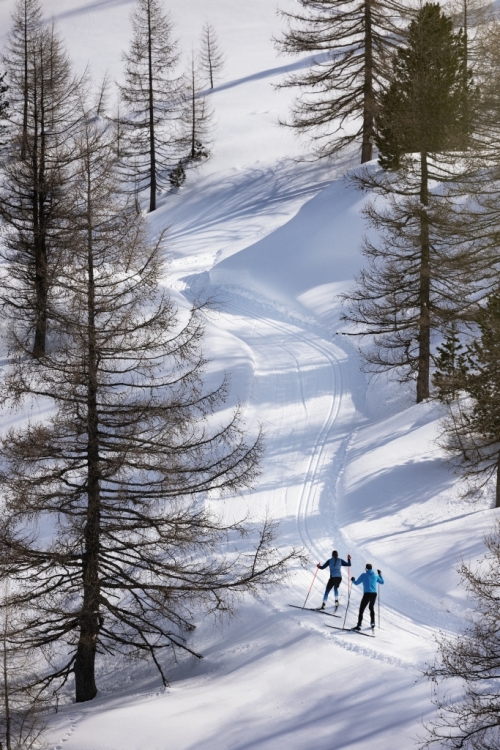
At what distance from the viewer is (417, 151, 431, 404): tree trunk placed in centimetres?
1903

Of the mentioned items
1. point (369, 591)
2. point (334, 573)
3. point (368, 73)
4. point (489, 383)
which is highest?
point (368, 73)

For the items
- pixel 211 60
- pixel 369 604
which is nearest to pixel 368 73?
pixel 369 604

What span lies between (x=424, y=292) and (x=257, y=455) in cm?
921

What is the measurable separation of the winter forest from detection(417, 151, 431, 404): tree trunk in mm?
94

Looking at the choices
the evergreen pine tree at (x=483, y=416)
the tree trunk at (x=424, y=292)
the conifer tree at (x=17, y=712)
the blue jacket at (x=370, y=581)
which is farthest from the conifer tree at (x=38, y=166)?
the evergreen pine tree at (x=483, y=416)

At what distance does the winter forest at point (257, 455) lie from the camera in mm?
10664

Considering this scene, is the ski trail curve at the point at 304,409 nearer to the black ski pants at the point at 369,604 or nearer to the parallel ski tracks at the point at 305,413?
the parallel ski tracks at the point at 305,413

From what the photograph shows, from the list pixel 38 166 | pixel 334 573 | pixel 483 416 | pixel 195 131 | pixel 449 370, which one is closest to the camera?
pixel 334 573

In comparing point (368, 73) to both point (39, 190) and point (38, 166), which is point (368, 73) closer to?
point (38, 166)

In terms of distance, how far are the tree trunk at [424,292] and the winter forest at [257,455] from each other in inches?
3.7

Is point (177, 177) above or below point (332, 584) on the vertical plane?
above

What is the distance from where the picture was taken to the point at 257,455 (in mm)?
12414

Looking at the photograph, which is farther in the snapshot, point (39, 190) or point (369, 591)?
point (39, 190)

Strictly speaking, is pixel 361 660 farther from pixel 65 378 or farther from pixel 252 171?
pixel 252 171
